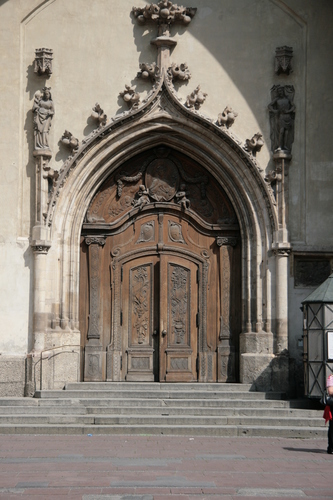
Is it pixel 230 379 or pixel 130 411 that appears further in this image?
pixel 230 379

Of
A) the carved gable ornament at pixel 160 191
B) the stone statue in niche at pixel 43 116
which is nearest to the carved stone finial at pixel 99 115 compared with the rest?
the stone statue in niche at pixel 43 116

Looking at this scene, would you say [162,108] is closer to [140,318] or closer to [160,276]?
[160,276]

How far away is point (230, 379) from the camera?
626 inches

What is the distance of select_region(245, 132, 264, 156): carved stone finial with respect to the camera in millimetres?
15578

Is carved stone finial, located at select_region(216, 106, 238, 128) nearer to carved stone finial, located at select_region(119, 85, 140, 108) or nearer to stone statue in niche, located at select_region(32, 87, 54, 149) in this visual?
carved stone finial, located at select_region(119, 85, 140, 108)

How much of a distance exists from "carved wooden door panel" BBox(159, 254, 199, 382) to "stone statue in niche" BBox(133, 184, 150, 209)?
3.49ft

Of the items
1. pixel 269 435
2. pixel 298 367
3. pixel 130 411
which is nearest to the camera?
pixel 269 435

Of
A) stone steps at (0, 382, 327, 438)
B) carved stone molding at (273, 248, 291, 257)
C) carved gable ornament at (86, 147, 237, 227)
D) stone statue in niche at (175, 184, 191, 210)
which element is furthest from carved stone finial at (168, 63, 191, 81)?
stone steps at (0, 382, 327, 438)

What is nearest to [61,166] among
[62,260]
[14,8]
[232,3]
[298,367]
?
[62,260]

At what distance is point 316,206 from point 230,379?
355 centimetres

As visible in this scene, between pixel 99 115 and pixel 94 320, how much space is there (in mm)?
3755

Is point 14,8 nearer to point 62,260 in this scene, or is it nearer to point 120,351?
point 62,260

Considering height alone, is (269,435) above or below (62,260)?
below

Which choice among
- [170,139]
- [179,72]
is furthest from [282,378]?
[179,72]
